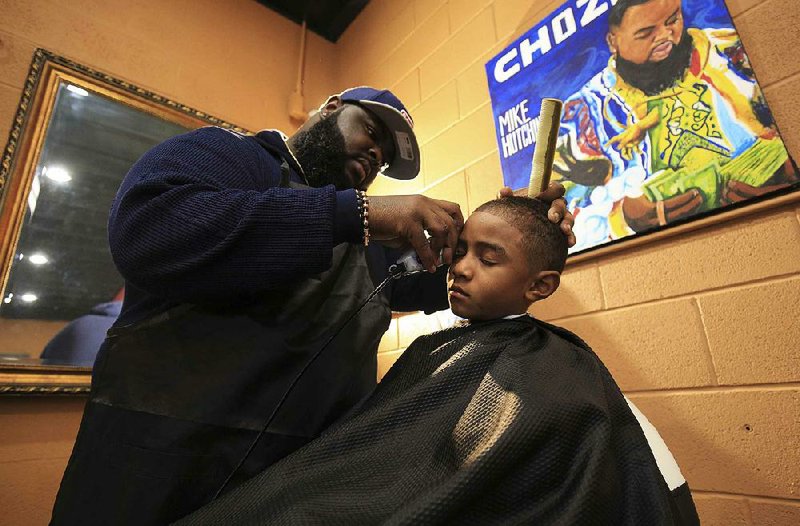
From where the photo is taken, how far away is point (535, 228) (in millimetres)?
955

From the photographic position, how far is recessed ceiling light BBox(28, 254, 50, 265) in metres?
1.51

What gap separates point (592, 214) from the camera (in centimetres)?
126

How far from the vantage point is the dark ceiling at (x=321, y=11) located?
8.45ft

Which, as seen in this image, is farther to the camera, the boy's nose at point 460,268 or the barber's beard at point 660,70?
the barber's beard at point 660,70

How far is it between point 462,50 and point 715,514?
1.79 m

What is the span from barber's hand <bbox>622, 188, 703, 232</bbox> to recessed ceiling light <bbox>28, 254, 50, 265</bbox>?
1902 mm

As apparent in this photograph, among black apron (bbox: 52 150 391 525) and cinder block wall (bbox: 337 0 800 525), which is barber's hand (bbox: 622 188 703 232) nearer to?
cinder block wall (bbox: 337 0 800 525)

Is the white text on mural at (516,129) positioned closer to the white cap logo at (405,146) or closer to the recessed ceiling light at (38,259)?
the white cap logo at (405,146)

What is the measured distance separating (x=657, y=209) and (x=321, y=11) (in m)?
2.36

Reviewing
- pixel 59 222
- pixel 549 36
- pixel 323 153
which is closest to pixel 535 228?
pixel 323 153

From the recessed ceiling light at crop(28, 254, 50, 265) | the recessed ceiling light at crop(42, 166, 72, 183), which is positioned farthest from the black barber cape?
the recessed ceiling light at crop(42, 166, 72, 183)

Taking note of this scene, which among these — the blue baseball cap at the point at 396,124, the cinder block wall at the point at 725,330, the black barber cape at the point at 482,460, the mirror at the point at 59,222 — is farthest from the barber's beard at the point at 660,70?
the mirror at the point at 59,222

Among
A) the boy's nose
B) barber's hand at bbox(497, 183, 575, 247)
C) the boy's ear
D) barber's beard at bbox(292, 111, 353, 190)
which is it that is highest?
barber's beard at bbox(292, 111, 353, 190)

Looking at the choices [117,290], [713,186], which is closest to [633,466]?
[713,186]
